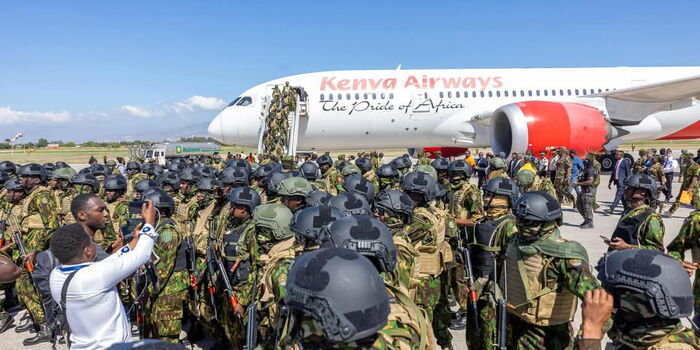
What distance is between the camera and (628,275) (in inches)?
91.1

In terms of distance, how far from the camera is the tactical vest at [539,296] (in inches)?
126

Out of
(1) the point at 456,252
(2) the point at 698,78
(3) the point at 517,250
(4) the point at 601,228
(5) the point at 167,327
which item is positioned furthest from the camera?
(2) the point at 698,78

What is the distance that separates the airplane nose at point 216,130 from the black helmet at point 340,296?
16.5 meters

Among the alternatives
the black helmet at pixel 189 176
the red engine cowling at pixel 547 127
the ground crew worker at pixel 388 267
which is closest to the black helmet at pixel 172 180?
the black helmet at pixel 189 176

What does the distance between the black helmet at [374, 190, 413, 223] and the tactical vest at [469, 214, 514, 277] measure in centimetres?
125

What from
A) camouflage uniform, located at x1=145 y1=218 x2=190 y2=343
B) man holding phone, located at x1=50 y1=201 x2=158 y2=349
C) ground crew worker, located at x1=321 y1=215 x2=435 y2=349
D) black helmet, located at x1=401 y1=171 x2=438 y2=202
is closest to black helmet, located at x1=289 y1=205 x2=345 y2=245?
ground crew worker, located at x1=321 y1=215 x2=435 y2=349

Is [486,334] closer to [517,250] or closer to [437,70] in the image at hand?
[517,250]

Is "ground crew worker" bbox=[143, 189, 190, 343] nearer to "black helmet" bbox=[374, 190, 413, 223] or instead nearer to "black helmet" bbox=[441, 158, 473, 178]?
"black helmet" bbox=[374, 190, 413, 223]

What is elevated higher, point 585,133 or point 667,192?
point 585,133

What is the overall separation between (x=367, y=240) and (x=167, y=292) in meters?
2.75

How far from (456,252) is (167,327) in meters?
3.14

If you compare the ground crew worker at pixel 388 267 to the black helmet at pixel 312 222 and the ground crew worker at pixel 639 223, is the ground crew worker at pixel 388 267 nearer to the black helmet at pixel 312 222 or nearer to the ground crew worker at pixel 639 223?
the black helmet at pixel 312 222

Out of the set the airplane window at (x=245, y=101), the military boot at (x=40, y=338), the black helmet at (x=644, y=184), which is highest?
the airplane window at (x=245, y=101)

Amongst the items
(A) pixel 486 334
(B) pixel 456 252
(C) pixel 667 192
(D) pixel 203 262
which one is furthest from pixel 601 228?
(D) pixel 203 262
